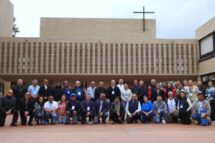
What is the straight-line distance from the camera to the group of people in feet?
39.5

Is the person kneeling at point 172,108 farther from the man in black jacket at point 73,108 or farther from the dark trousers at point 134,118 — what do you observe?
the man in black jacket at point 73,108

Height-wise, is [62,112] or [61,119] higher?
[62,112]

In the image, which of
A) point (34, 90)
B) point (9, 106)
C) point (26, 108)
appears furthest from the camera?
point (34, 90)

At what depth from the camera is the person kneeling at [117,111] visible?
12492mm

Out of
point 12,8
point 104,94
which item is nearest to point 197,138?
point 104,94

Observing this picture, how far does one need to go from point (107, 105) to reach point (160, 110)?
191cm

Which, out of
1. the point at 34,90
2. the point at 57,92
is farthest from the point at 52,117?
the point at 34,90

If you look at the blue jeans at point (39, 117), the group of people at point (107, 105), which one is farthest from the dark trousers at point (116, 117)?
the blue jeans at point (39, 117)

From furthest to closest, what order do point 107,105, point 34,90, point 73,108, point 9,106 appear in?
point 34,90 → point 107,105 → point 73,108 → point 9,106

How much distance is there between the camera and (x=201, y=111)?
1182 centimetres

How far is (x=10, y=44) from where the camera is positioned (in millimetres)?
24547

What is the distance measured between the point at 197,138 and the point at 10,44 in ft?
62.3

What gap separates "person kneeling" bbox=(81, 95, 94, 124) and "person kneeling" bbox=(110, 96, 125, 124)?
2.45 feet

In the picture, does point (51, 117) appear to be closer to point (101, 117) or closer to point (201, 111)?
point (101, 117)
